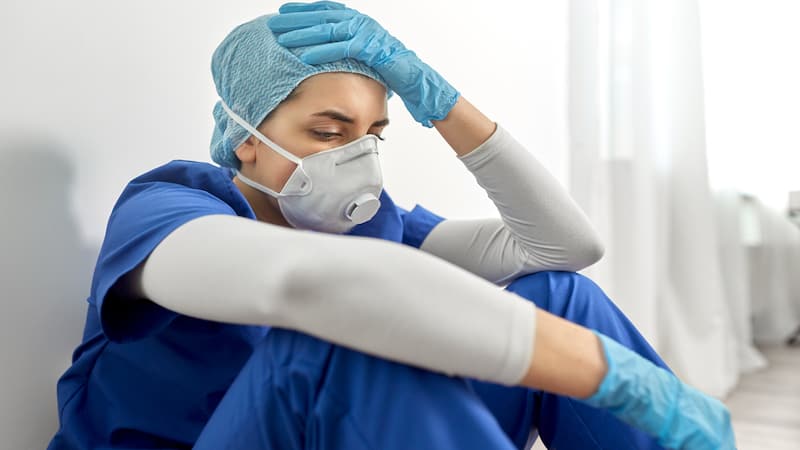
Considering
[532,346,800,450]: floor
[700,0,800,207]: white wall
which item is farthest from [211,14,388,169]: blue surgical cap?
[700,0,800,207]: white wall

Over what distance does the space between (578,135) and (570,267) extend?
1.22 m

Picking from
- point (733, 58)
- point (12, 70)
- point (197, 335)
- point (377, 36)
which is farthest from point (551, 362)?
point (733, 58)

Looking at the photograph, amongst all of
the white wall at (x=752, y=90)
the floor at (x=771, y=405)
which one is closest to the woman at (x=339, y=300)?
the floor at (x=771, y=405)

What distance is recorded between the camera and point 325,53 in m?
1.03

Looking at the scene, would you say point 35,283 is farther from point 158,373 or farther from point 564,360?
point 564,360

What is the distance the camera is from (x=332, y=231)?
115 cm

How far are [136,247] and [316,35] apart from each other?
418 mm

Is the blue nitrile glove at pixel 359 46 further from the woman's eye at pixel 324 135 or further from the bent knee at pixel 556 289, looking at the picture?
the bent knee at pixel 556 289

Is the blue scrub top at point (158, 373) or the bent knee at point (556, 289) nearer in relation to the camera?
the blue scrub top at point (158, 373)

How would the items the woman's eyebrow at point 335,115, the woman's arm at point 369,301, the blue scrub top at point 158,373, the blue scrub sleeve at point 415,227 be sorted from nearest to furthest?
the woman's arm at point 369,301
the blue scrub top at point 158,373
the woman's eyebrow at point 335,115
the blue scrub sleeve at point 415,227

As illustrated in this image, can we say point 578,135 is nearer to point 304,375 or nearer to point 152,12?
point 152,12

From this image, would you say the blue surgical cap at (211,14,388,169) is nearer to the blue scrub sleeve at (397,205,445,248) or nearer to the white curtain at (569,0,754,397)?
the blue scrub sleeve at (397,205,445,248)

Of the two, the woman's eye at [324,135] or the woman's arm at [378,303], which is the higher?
the woman's eye at [324,135]

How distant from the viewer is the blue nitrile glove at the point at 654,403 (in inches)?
30.5
